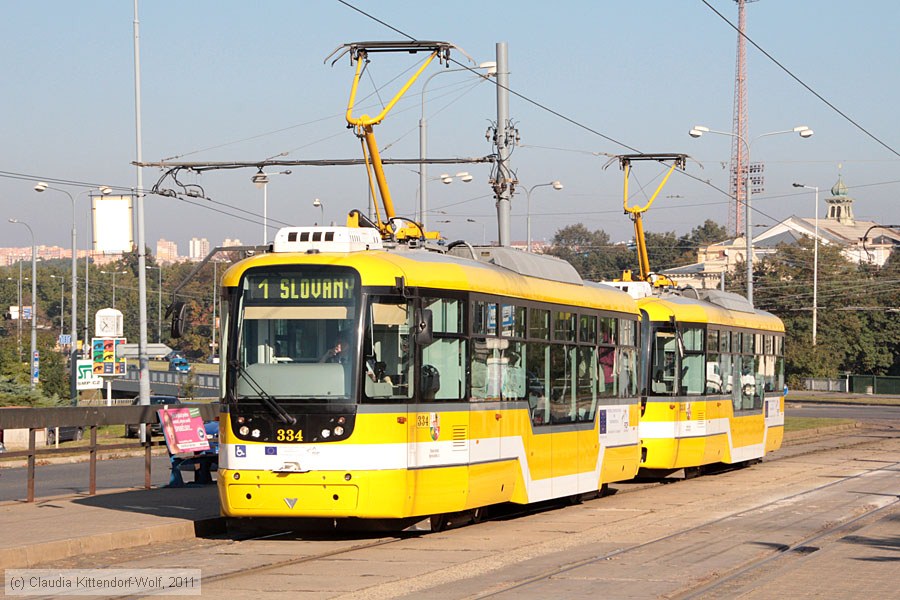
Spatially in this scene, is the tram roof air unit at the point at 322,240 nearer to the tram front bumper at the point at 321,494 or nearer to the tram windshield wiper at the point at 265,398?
the tram windshield wiper at the point at 265,398

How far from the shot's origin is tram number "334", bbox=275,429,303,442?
45.1ft

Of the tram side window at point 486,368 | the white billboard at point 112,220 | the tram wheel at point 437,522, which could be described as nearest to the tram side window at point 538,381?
the tram side window at point 486,368

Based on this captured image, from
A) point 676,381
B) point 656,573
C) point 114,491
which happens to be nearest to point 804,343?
point 676,381

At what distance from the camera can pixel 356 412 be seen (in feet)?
44.9

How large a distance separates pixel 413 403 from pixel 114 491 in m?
6.71

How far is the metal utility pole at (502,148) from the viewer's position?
26.8m

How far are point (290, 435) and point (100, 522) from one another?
2.46 meters

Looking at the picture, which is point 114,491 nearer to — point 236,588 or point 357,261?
point 357,261

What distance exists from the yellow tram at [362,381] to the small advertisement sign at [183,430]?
4.66m

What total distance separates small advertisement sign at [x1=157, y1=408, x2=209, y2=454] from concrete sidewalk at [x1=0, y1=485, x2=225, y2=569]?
2.03ft

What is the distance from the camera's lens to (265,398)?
13.9 m

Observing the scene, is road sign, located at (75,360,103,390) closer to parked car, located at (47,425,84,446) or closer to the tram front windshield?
parked car, located at (47,425,84,446)

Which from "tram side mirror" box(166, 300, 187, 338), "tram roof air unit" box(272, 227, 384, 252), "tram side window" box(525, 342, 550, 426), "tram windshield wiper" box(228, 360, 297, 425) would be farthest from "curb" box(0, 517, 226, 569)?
"tram side window" box(525, 342, 550, 426)

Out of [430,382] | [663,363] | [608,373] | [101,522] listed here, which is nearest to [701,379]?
[663,363]
